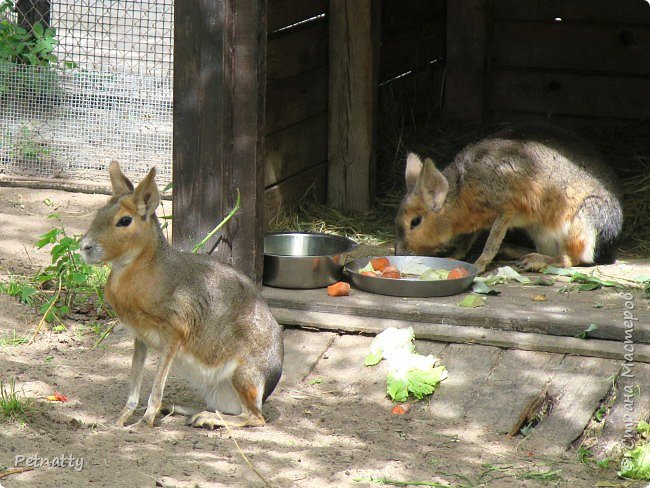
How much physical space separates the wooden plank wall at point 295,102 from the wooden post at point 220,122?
3.85 ft

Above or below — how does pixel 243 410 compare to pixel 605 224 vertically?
below

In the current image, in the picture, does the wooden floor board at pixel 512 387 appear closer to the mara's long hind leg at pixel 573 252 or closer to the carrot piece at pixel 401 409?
the carrot piece at pixel 401 409

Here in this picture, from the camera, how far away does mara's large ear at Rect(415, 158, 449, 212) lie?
23.4ft

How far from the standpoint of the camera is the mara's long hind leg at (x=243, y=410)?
491 centimetres

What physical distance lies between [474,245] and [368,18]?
6.21 feet

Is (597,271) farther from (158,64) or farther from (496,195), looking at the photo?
(158,64)

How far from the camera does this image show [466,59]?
31.6ft

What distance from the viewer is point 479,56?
9594 mm

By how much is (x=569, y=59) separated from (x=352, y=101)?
254cm

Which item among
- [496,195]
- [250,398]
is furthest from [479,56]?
[250,398]

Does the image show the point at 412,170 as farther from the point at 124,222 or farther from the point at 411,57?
the point at 124,222

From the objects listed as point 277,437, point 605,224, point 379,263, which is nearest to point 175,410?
point 277,437

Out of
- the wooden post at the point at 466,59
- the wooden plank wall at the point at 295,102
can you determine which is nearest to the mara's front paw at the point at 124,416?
the wooden plank wall at the point at 295,102

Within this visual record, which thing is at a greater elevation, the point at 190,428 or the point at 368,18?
the point at 368,18
